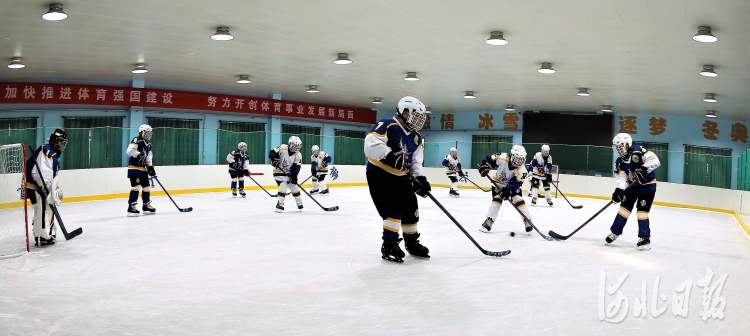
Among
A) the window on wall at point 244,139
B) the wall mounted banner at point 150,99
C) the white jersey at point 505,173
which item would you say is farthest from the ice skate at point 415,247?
the wall mounted banner at point 150,99

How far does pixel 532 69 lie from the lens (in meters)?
9.28

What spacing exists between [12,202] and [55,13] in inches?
88.5

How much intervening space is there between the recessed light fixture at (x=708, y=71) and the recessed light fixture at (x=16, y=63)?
11.9m

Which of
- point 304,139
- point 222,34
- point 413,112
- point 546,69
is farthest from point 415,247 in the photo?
point 304,139

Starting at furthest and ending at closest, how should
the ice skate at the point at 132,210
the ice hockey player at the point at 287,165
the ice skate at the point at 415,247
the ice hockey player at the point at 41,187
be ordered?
the ice hockey player at the point at 287,165
the ice skate at the point at 132,210
the ice hockey player at the point at 41,187
the ice skate at the point at 415,247

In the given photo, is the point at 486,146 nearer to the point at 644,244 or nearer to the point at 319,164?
the point at 319,164

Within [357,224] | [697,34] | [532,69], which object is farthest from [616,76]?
[357,224]

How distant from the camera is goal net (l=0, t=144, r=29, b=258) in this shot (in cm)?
470

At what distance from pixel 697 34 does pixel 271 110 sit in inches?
443

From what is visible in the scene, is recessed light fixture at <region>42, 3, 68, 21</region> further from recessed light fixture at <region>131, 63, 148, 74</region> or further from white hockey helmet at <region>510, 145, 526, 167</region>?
white hockey helmet at <region>510, 145, 526, 167</region>

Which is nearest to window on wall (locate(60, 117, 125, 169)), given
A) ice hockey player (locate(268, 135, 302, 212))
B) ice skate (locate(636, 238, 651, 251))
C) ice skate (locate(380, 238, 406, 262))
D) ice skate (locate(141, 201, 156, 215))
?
ice skate (locate(141, 201, 156, 215))

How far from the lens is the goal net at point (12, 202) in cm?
470

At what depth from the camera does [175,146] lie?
11.7m

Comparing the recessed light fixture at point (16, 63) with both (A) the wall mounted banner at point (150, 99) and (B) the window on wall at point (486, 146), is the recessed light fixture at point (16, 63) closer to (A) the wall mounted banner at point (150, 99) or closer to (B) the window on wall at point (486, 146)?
(A) the wall mounted banner at point (150, 99)
